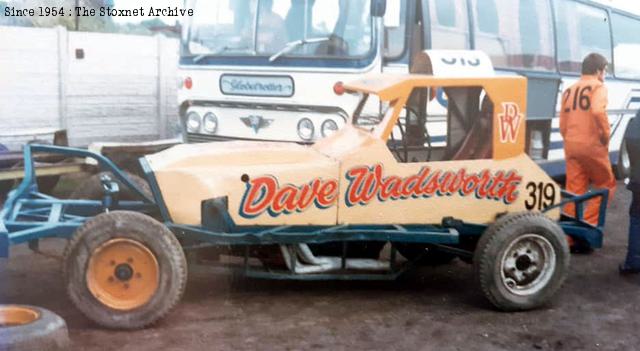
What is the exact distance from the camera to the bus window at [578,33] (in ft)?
38.3

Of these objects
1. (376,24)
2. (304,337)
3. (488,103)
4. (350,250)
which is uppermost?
(376,24)

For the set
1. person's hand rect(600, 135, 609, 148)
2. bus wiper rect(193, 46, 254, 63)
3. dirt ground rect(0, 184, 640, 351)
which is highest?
bus wiper rect(193, 46, 254, 63)

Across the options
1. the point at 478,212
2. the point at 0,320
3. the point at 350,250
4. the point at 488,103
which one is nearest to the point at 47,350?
the point at 0,320

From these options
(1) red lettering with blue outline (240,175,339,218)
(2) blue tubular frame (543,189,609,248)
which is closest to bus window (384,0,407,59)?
(2) blue tubular frame (543,189,609,248)

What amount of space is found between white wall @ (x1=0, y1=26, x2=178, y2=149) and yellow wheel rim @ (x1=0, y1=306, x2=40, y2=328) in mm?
7575

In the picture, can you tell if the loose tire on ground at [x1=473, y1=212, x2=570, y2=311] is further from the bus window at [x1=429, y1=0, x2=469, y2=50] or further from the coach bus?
the bus window at [x1=429, y1=0, x2=469, y2=50]

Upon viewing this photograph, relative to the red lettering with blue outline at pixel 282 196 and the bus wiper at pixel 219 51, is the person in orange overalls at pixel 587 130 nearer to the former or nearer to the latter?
the red lettering with blue outline at pixel 282 196

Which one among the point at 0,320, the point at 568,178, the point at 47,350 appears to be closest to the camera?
the point at 47,350

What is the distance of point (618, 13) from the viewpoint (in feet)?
44.0

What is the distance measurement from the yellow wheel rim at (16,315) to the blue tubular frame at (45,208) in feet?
1.11

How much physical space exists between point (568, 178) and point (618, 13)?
6483 mm

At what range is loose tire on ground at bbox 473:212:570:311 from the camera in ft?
18.5

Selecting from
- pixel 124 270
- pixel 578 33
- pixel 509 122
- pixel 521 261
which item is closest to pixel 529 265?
pixel 521 261

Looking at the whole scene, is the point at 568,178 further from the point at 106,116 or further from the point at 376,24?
the point at 106,116
